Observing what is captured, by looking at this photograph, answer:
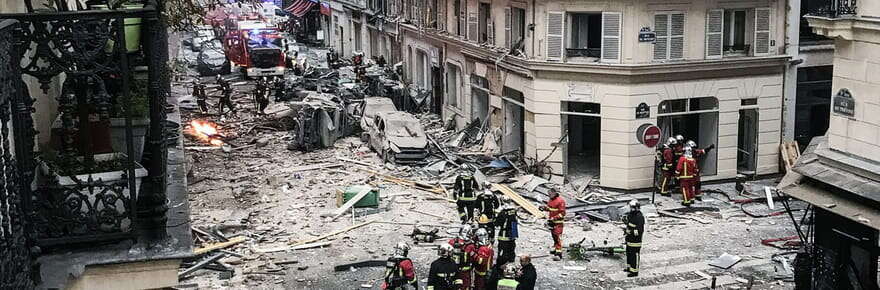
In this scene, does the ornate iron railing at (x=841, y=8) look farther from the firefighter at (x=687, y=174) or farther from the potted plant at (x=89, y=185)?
the potted plant at (x=89, y=185)

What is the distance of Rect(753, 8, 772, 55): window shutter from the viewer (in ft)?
82.9

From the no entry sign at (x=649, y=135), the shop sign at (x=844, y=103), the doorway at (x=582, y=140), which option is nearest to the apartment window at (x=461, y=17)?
the doorway at (x=582, y=140)

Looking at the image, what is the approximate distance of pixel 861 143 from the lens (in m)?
14.6

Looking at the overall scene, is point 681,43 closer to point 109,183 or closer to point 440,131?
point 440,131

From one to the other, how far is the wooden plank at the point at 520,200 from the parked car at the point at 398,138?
3.73 metres

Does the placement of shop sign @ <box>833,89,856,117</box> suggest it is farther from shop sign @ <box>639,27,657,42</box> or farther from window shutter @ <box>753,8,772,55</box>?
window shutter @ <box>753,8,772,55</box>

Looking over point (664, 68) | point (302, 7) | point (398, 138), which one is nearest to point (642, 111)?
point (664, 68)

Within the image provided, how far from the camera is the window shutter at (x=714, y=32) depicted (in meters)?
24.8

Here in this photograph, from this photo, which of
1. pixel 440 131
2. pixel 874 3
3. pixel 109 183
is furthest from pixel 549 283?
pixel 440 131

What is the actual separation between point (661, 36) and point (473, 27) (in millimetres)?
8234

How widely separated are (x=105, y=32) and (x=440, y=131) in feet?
90.0

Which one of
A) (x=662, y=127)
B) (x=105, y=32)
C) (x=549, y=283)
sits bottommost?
(x=549, y=283)

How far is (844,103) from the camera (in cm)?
1503

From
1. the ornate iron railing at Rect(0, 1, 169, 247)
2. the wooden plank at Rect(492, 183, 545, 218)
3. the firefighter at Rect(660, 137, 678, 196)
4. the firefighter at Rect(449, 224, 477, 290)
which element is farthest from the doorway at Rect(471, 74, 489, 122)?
the ornate iron railing at Rect(0, 1, 169, 247)
